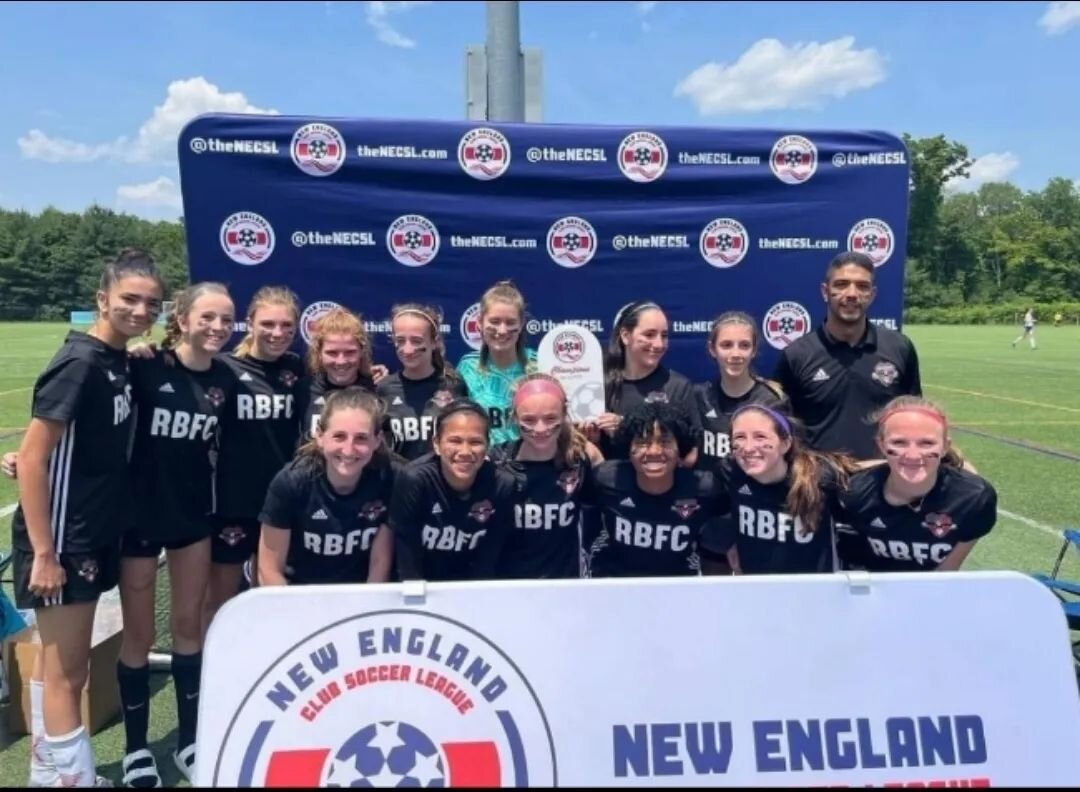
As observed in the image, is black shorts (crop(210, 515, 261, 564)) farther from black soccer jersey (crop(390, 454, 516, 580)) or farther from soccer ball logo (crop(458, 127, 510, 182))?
soccer ball logo (crop(458, 127, 510, 182))

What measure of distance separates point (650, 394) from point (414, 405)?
3.37 feet

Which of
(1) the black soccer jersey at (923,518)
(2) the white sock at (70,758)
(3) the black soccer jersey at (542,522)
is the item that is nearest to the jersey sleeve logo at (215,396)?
(3) the black soccer jersey at (542,522)

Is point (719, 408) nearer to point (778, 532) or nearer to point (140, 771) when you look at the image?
point (778, 532)

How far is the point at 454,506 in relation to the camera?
3004mm

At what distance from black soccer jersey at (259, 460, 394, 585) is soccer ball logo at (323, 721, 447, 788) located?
3.24 feet

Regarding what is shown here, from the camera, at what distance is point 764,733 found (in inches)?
85.5

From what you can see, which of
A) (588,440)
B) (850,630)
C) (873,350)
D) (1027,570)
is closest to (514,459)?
(588,440)

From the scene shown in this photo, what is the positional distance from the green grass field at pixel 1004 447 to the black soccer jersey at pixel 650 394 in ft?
7.49

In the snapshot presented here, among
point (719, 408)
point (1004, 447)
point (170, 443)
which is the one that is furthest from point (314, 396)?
point (1004, 447)

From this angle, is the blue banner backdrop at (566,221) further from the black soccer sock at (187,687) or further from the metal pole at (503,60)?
the black soccer sock at (187,687)

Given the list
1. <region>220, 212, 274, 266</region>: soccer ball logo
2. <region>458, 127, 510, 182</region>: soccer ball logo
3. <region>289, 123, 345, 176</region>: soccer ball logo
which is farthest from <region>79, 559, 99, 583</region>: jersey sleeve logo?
<region>458, 127, 510, 182</region>: soccer ball logo

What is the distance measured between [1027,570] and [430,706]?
495 centimetres

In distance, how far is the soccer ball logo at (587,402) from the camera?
4184 millimetres

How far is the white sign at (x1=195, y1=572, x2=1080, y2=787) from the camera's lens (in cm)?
211
